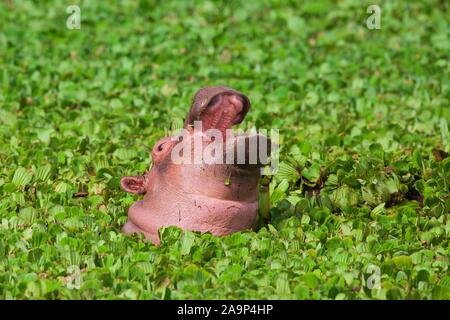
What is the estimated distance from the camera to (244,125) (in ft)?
27.1

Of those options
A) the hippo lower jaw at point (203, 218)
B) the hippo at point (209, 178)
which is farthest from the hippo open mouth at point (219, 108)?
the hippo lower jaw at point (203, 218)

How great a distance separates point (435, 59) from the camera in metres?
10.1

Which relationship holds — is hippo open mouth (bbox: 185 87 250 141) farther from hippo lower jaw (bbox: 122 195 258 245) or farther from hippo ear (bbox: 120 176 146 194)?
hippo ear (bbox: 120 176 146 194)

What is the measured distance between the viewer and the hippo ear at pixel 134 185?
244 inches

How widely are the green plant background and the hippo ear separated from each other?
0.73 ft

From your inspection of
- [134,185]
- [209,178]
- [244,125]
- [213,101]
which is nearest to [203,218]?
[209,178]

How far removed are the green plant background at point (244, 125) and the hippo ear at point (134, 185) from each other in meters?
0.22

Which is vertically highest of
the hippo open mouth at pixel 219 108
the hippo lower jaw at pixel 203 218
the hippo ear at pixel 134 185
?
the hippo open mouth at pixel 219 108

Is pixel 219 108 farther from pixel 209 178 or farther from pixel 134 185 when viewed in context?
pixel 134 185

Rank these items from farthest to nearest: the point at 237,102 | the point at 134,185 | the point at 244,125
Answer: the point at 244,125, the point at 134,185, the point at 237,102

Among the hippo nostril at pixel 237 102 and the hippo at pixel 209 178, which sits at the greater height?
the hippo nostril at pixel 237 102

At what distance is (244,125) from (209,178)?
238 cm

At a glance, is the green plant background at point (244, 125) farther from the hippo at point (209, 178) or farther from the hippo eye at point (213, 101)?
the hippo eye at point (213, 101)

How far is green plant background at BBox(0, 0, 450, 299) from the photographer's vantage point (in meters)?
5.62
